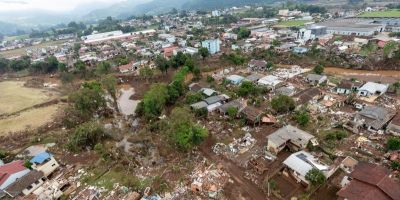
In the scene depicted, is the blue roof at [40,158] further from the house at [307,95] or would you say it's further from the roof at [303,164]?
the house at [307,95]

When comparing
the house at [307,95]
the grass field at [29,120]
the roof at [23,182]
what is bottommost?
the grass field at [29,120]

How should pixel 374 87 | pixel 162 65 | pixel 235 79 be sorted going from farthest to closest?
pixel 162 65
pixel 235 79
pixel 374 87

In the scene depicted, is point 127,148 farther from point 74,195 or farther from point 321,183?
point 321,183

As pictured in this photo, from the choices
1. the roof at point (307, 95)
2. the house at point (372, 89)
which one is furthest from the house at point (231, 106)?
the house at point (372, 89)

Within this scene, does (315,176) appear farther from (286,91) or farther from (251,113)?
(286,91)

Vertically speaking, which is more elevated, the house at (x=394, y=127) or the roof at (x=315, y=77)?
the roof at (x=315, y=77)

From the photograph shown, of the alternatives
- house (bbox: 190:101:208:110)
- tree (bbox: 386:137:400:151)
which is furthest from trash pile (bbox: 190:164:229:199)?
tree (bbox: 386:137:400:151)

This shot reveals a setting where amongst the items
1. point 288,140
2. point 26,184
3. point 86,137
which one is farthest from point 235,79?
point 26,184
